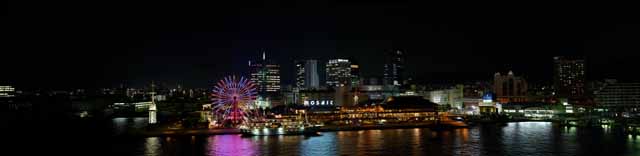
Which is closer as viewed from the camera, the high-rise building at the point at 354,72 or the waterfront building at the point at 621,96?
the waterfront building at the point at 621,96

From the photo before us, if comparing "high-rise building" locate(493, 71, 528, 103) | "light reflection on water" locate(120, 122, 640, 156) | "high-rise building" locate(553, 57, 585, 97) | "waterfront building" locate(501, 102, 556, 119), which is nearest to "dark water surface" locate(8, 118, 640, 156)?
"light reflection on water" locate(120, 122, 640, 156)

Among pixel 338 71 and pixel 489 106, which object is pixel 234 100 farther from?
pixel 338 71

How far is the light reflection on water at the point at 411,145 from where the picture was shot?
19.1 meters

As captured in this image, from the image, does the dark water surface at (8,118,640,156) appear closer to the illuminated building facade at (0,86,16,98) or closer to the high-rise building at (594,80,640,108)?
the high-rise building at (594,80,640,108)

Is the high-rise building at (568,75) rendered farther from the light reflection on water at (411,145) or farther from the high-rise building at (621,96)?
the light reflection on water at (411,145)

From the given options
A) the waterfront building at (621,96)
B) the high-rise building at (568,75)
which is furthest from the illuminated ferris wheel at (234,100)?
the high-rise building at (568,75)

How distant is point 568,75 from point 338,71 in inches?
1022

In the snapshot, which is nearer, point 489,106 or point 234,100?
point 234,100

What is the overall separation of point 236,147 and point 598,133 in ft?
48.3

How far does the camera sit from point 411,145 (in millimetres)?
21047

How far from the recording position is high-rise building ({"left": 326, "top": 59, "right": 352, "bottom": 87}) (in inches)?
3016

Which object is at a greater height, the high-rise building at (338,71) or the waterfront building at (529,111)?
the high-rise building at (338,71)

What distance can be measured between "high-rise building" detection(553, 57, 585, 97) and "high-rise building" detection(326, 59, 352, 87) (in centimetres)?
2329

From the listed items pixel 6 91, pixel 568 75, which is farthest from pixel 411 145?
pixel 6 91
